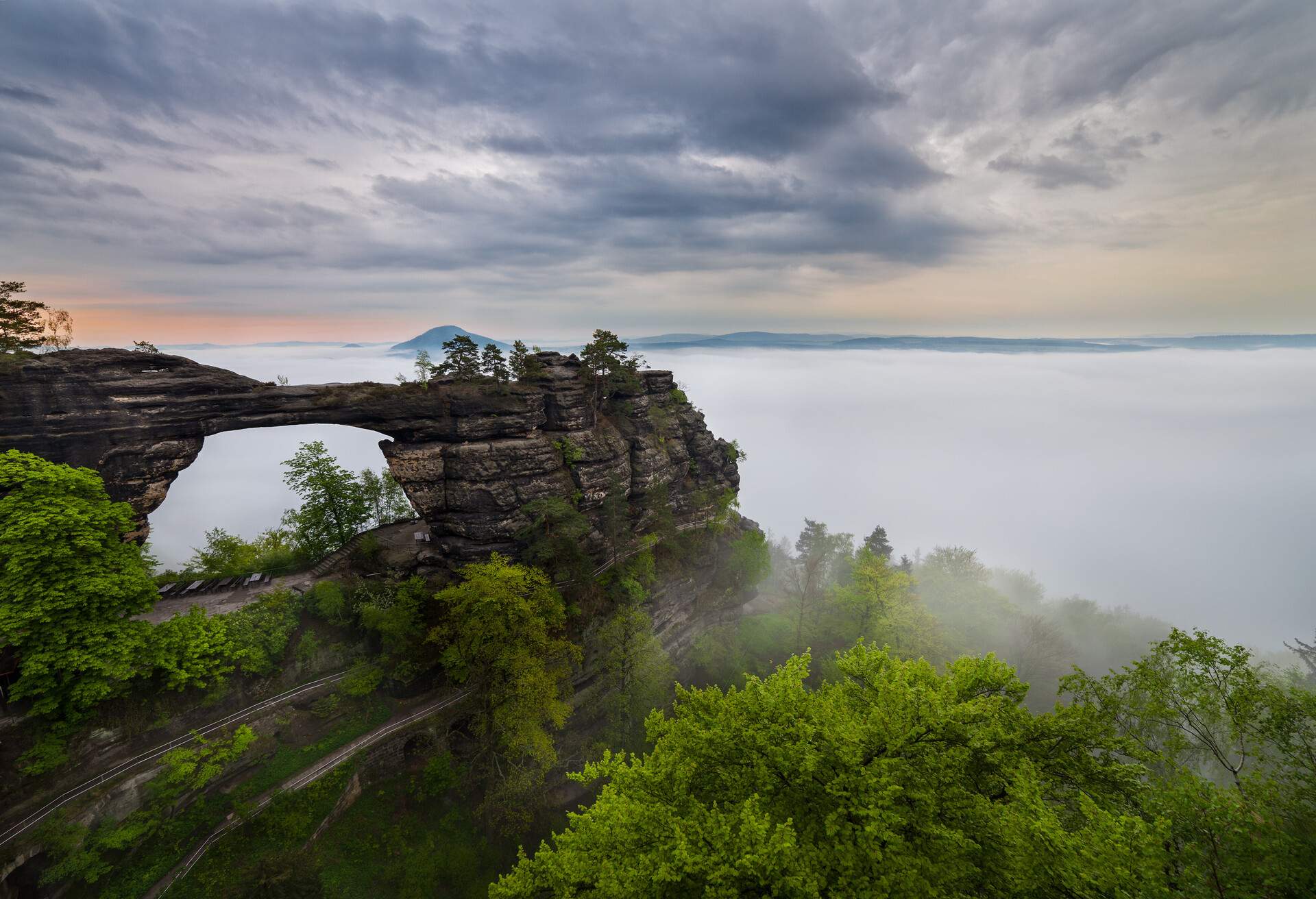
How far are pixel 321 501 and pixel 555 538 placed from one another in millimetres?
17258

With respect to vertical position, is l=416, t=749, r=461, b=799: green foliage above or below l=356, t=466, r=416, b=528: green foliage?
below

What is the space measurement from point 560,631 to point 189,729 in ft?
57.1

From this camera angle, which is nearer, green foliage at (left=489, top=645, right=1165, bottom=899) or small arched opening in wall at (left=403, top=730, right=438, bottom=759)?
green foliage at (left=489, top=645, right=1165, bottom=899)

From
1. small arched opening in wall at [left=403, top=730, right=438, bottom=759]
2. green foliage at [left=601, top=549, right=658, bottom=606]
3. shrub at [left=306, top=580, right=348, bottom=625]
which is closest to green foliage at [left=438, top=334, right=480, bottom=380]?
shrub at [left=306, top=580, right=348, bottom=625]

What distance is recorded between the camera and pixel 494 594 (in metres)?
21.6

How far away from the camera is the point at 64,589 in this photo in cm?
1739

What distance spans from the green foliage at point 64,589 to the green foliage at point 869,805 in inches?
767

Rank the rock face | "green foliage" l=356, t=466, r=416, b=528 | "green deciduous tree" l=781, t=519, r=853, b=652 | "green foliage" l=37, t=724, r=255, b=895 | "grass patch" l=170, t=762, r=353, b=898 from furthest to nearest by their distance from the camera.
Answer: "green deciduous tree" l=781, t=519, r=853, b=652, "green foliage" l=356, t=466, r=416, b=528, the rock face, "grass patch" l=170, t=762, r=353, b=898, "green foliage" l=37, t=724, r=255, b=895

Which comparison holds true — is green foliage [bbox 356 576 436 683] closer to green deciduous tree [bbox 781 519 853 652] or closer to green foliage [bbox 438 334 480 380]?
green foliage [bbox 438 334 480 380]

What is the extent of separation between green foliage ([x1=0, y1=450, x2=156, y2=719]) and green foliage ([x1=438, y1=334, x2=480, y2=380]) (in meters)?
16.7

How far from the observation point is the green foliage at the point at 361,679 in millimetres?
24391

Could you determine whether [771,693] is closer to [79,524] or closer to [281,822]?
[281,822]

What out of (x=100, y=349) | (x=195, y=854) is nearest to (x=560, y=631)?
(x=195, y=854)

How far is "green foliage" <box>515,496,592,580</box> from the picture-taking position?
29.4 m
